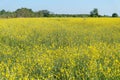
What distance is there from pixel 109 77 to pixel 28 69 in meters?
1.88

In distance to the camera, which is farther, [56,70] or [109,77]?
[56,70]

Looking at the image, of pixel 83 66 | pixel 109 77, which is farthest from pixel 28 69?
pixel 109 77

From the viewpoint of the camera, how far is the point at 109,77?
5328 millimetres

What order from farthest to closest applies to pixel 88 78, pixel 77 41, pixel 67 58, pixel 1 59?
pixel 77 41, pixel 1 59, pixel 67 58, pixel 88 78

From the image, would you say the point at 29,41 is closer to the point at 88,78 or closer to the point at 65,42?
the point at 65,42

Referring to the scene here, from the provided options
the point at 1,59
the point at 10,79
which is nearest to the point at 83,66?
the point at 10,79

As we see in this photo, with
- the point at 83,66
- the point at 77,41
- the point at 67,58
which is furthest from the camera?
the point at 77,41

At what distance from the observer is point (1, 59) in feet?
25.9

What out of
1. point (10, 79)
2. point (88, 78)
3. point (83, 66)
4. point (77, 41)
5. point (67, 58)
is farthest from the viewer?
point (77, 41)

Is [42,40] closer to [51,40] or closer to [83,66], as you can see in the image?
[51,40]

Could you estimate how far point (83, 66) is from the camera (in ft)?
21.0

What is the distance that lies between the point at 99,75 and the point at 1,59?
121 inches

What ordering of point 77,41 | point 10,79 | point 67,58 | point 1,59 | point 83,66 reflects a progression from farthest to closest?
point 77,41
point 1,59
point 67,58
point 83,66
point 10,79

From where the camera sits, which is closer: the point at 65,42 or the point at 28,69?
the point at 28,69
